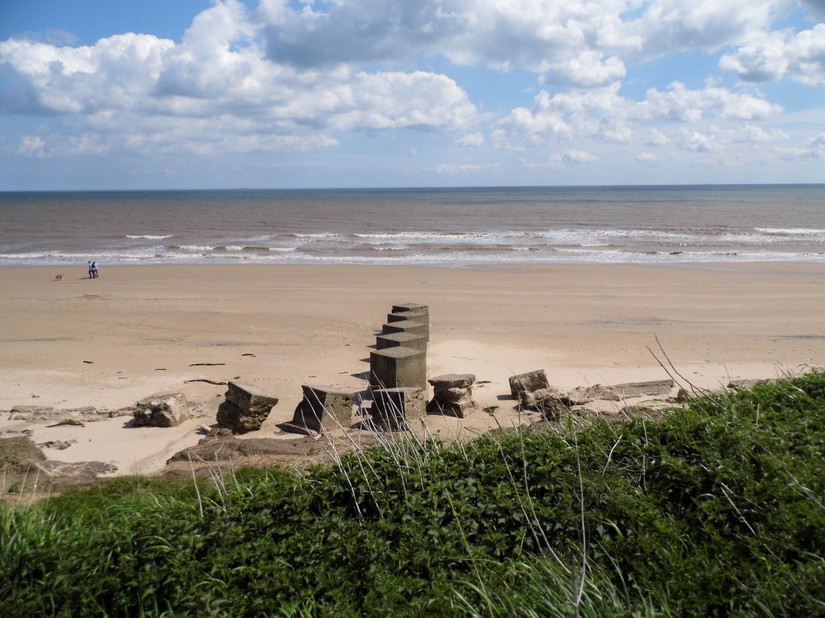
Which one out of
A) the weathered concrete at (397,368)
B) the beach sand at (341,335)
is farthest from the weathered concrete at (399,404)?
the weathered concrete at (397,368)

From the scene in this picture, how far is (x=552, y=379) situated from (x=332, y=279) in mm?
11970

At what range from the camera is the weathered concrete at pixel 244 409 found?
8.21 m

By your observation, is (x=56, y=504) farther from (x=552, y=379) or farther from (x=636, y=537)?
(x=552, y=379)

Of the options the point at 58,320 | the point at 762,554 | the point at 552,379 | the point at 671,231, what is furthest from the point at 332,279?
the point at 671,231

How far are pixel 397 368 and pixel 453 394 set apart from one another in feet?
2.56

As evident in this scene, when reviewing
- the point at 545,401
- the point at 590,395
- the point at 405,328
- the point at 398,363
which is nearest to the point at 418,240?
the point at 405,328

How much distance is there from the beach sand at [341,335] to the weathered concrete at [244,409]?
0.19 meters

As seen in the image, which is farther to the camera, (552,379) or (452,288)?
(452,288)

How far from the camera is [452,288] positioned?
19188 mm

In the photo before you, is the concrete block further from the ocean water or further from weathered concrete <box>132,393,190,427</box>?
the ocean water

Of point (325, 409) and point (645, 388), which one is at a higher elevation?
point (325, 409)

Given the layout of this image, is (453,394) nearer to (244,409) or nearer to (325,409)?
(325,409)

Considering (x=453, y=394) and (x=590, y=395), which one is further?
(x=590, y=395)

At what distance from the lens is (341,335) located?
43.9 feet
